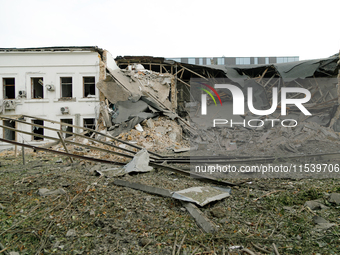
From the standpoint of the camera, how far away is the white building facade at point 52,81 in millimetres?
15086

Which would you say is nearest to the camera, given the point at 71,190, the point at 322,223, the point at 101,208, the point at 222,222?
the point at 322,223

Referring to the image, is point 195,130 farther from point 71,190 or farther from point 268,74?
point 71,190

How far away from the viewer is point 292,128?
1249 cm

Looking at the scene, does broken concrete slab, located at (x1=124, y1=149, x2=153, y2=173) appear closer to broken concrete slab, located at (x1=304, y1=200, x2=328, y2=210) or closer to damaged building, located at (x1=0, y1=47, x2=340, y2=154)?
broken concrete slab, located at (x1=304, y1=200, x2=328, y2=210)

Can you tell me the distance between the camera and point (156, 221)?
3.34m

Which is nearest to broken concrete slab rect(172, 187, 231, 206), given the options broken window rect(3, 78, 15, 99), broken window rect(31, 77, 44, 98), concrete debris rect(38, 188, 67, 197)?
concrete debris rect(38, 188, 67, 197)

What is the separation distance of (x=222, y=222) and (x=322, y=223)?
1357 mm

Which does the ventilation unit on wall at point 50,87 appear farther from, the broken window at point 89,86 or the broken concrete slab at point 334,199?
the broken concrete slab at point 334,199

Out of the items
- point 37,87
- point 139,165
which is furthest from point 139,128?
point 37,87

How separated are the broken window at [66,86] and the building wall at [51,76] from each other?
0.33m

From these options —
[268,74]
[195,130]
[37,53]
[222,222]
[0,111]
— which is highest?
[37,53]

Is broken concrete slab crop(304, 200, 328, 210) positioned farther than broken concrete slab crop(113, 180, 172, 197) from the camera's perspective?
No

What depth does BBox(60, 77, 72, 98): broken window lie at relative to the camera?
1559cm

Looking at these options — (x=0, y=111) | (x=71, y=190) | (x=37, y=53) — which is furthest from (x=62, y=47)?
(x=71, y=190)
